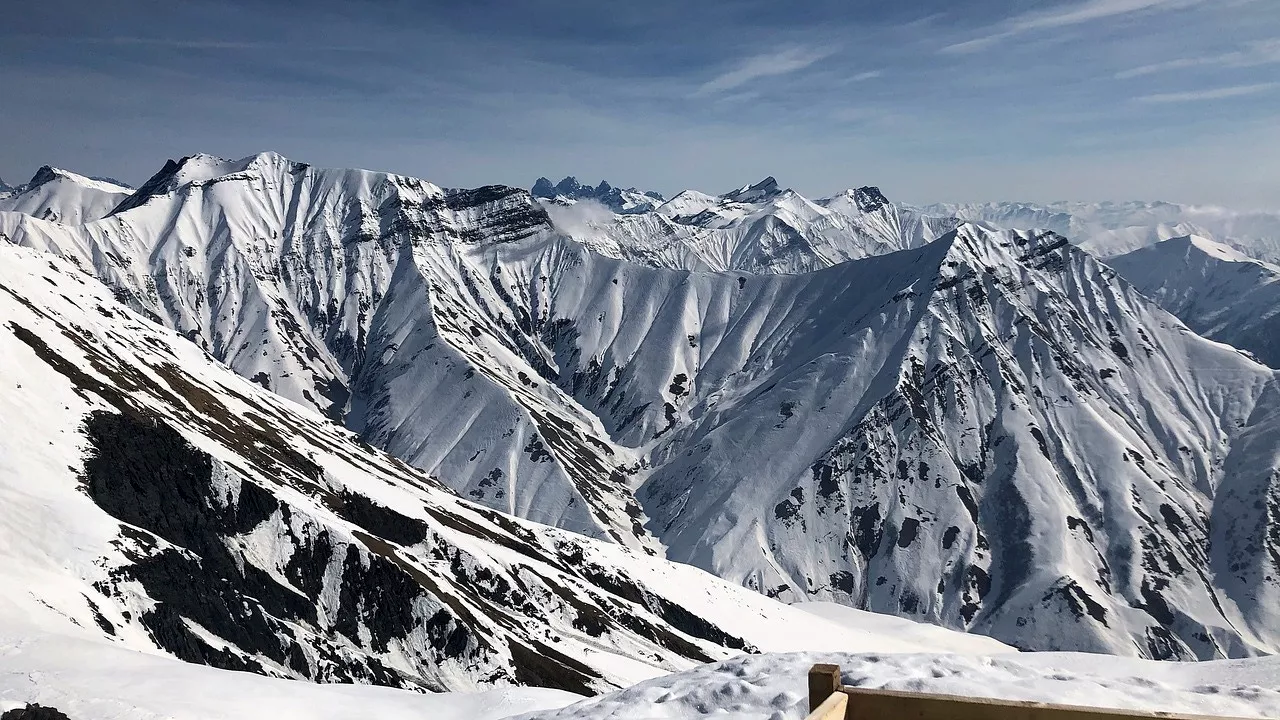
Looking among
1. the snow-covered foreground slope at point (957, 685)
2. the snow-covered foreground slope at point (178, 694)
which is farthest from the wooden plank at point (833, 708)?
the snow-covered foreground slope at point (178, 694)

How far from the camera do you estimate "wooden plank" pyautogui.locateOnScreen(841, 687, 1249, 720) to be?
25.1 ft

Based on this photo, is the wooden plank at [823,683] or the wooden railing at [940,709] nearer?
the wooden railing at [940,709]

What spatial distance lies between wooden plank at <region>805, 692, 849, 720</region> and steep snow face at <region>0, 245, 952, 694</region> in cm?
5111

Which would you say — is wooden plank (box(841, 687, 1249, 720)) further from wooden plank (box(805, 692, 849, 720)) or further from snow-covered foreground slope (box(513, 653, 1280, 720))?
snow-covered foreground slope (box(513, 653, 1280, 720))

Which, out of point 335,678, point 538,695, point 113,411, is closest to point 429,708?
point 538,695

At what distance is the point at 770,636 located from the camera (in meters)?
155

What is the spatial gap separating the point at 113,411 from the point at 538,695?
7429 cm

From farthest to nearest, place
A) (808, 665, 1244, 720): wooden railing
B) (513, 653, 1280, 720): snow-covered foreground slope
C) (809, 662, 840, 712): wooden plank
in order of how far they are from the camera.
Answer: (513, 653, 1280, 720): snow-covered foreground slope → (809, 662, 840, 712): wooden plank → (808, 665, 1244, 720): wooden railing

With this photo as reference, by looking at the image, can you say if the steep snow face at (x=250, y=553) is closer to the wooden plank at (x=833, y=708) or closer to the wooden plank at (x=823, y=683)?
the wooden plank at (x=823, y=683)

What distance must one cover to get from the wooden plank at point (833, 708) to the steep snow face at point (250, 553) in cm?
5111

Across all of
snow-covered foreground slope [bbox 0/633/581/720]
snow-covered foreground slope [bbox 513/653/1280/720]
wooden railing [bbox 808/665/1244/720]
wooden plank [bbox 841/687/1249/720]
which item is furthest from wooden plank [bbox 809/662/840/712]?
snow-covered foreground slope [bbox 0/633/581/720]

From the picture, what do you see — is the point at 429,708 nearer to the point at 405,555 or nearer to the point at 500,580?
the point at 405,555

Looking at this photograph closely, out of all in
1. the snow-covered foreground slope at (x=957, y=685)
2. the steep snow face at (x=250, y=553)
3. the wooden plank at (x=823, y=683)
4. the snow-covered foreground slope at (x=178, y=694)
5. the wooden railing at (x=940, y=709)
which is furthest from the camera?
the steep snow face at (x=250, y=553)

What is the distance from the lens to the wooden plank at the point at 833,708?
24.3ft
